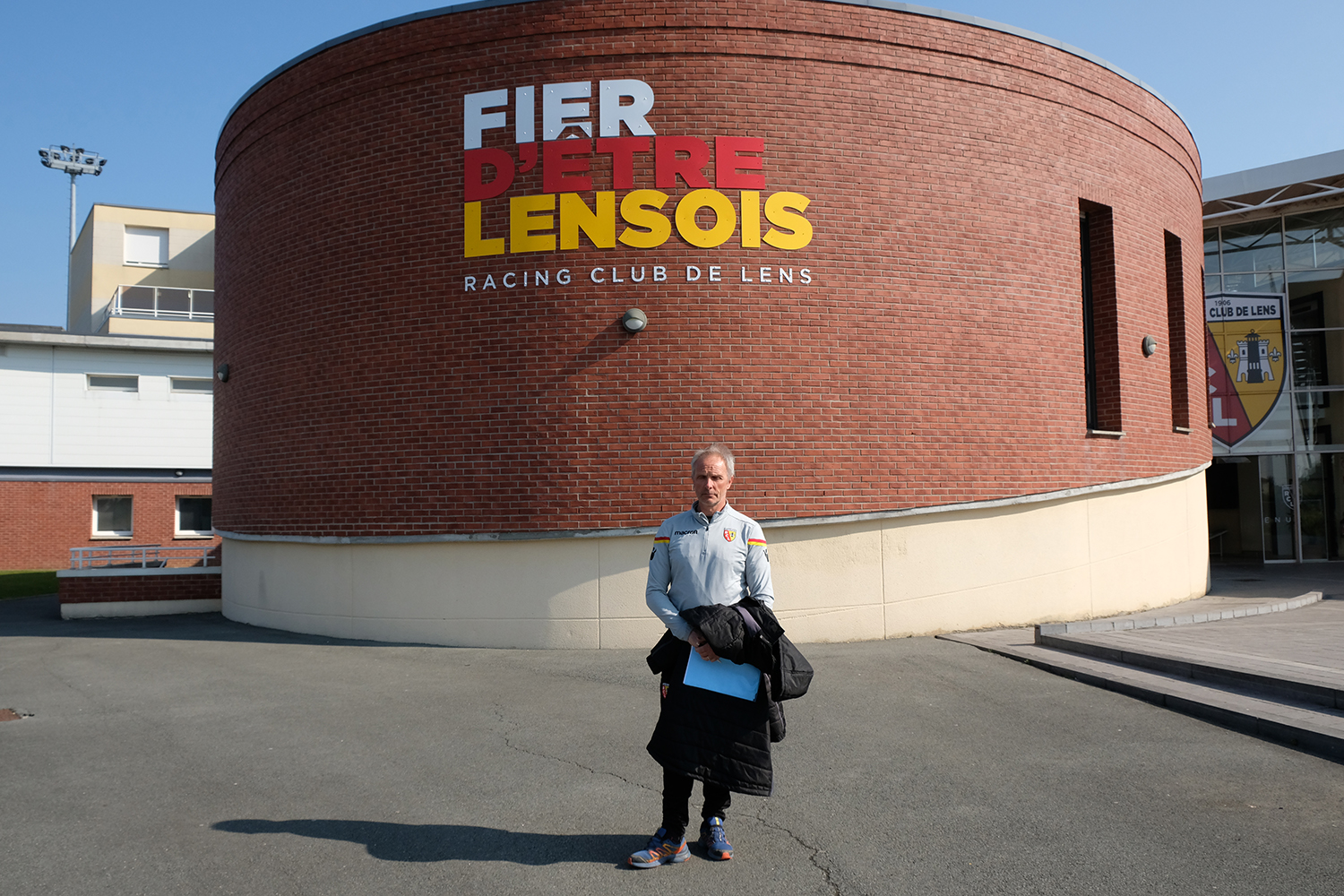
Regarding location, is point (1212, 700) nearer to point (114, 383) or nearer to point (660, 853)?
point (660, 853)

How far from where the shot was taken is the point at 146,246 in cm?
3656

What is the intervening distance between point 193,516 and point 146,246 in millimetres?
15002

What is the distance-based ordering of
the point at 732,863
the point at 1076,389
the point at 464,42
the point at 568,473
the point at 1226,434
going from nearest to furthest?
the point at 732,863
the point at 568,473
the point at 464,42
the point at 1076,389
the point at 1226,434

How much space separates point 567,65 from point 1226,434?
18.0 metres

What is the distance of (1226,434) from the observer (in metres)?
21.1

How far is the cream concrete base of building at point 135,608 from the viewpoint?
14023 millimetres

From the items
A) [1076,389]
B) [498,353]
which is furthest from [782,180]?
[1076,389]

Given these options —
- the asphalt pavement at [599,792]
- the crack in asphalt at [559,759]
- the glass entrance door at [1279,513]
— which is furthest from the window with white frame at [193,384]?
the glass entrance door at [1279,513]

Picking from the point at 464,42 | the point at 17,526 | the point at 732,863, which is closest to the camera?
the point at 732,863

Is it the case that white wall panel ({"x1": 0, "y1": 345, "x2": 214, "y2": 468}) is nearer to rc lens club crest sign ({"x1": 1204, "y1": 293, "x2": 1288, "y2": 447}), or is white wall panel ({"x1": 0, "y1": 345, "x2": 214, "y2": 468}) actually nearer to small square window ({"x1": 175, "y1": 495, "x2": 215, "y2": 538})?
small square window ({"x1": 175, "y1": 495, "x2": 215, "y2": 538})

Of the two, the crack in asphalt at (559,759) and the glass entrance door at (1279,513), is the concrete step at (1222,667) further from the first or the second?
the glass entrance door at (1279,513)

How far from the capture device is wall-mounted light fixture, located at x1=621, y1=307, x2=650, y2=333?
32.4 feet

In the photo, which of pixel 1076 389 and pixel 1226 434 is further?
pixel 1226 434

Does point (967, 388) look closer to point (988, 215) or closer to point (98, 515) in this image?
point (988, 215)
